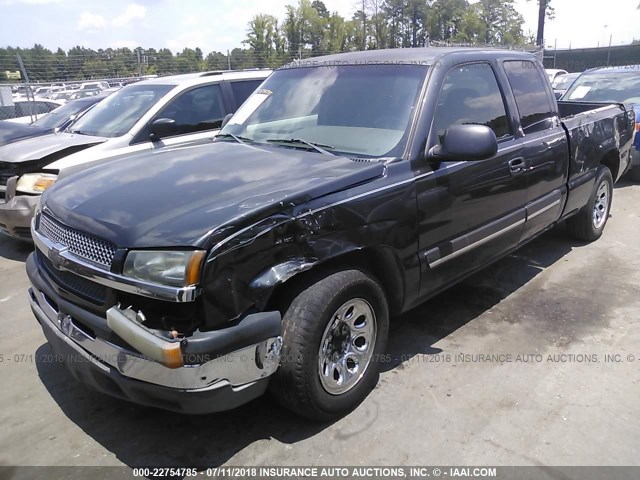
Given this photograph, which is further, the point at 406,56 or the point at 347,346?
the point at 406,56

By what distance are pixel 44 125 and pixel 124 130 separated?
147 inches

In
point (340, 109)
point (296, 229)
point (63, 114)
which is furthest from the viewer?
point (63, 114)

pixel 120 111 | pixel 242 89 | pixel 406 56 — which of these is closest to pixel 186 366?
pixel 406 56

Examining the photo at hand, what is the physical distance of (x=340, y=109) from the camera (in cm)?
360

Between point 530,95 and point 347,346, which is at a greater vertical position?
point 530,95

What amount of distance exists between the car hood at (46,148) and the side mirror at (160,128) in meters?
0.54

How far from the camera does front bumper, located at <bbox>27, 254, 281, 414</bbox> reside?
2330 mm

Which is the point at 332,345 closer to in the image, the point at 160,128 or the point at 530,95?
the point at 530,95

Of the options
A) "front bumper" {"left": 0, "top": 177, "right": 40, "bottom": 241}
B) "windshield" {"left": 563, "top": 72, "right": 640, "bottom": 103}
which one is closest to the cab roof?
"front bumper" {"left": 0, "top": 177, "right": 40, "bottom": 241}

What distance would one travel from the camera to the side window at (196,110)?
645 centimetres

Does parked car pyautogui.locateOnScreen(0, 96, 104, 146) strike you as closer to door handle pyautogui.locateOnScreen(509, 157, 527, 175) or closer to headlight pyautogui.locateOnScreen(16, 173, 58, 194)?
headlight pyautogui.locateOnScreen(16, 173, 58, 194)

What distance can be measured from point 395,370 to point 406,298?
1.67 ft

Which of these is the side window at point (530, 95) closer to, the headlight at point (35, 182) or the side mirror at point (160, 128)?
the side mirror at point (160, 128)

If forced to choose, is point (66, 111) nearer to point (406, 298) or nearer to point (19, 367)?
point (19, 367)
